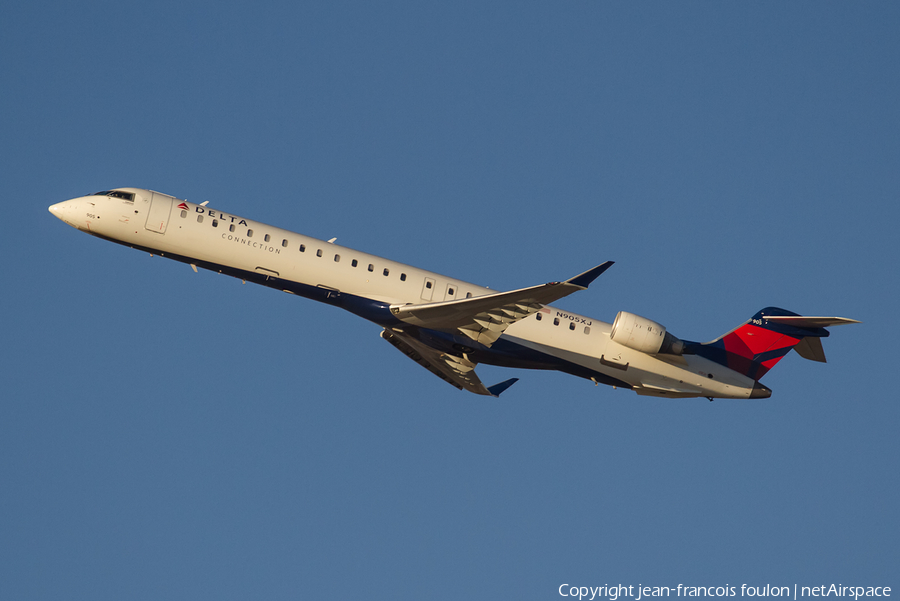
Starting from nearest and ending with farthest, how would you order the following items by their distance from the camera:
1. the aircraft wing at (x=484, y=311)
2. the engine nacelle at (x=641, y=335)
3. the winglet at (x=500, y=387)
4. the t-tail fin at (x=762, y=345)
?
the aircraft wing at (x=484, y=311) → the engine nacelle at (x=641, y=335) → the t-tail fin at (x=762, y=345) → the winglet at (x=500, y=387)

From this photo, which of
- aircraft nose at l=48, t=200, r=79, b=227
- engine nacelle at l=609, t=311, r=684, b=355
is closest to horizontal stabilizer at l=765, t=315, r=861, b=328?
engine nacelle at l=609, t=311, r=684, b=355

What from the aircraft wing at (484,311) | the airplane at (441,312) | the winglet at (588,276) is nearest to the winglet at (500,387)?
the airplane at (441,312)

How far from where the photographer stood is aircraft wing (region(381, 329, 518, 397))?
2923 centimetres

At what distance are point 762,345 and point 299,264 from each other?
584 inches

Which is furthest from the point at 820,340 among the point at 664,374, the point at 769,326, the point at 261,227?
the point at 261,227

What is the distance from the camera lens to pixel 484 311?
26.4m

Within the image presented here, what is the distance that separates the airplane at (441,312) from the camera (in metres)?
27.1

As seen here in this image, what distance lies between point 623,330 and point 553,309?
2266 mm

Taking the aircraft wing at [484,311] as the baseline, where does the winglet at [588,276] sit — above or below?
above

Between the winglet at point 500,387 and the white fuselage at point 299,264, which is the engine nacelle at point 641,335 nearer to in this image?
the white fuselage at point 299,264

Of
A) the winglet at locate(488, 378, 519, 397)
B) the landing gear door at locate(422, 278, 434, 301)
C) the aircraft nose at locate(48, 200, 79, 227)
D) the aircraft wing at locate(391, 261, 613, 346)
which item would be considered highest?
the aircraft nose at locate(48, 200, 79, 227)

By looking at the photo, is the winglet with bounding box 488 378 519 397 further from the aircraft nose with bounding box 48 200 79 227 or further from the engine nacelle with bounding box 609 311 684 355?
the aircraft nose with bounding box 48 200 79 227

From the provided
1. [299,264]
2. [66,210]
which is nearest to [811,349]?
[299,264]

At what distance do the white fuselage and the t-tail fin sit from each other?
3.06 meters
